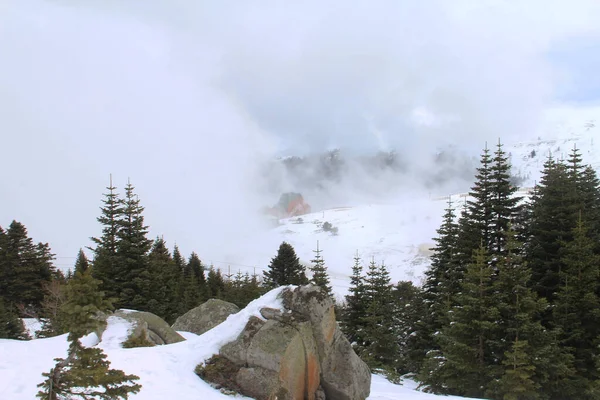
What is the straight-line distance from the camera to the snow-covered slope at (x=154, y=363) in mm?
8781

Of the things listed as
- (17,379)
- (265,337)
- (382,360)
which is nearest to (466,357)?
(382,360)

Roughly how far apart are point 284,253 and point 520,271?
2884cm

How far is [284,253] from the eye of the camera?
43.3 meters

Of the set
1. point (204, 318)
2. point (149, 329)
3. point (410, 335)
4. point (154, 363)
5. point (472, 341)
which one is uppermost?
point (154, 363)

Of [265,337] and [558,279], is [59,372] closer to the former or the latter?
[265,337]

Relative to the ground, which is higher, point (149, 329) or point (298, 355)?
point (298, 355)

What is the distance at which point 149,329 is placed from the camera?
16359 millimetres

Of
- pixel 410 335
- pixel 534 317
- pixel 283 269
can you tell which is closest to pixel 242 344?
pixel 534 317

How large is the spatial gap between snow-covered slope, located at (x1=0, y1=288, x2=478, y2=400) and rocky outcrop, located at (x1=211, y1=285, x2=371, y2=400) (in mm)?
543

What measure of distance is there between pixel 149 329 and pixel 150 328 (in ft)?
0.31

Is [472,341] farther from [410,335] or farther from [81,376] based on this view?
[81,376]

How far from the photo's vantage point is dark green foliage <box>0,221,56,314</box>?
37.8 m

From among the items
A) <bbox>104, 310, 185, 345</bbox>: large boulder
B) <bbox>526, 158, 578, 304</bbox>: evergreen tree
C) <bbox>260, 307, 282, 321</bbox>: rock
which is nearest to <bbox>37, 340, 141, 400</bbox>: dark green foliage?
<bbox>260, 307, 282, 321</bbox>: rock

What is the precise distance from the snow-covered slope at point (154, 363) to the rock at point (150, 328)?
3222 mm
